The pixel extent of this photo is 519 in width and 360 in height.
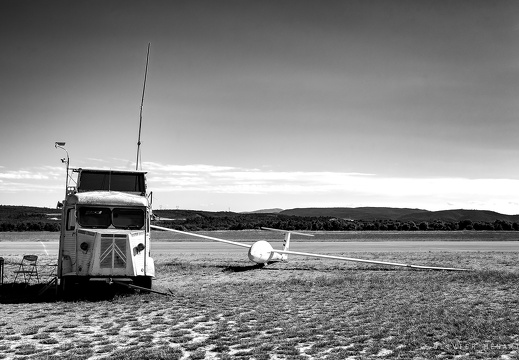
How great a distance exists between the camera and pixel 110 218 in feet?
56.2

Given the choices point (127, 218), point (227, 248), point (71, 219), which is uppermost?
point (127, 218)

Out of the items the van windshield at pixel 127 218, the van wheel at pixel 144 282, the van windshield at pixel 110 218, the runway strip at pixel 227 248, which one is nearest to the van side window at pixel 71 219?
the van windshield at pixel 110 218

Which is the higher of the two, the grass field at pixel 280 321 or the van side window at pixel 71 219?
the van side window at pixel 71 219

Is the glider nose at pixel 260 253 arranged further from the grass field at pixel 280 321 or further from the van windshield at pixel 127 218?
the van windshield at pixel 127 218

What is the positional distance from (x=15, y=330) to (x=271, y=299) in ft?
26.5

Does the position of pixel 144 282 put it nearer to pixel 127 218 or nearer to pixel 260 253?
pixel 127 218

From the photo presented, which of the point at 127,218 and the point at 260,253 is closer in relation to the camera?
the point at 127,218

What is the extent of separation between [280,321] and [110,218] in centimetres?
692

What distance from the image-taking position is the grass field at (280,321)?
33.8 ft

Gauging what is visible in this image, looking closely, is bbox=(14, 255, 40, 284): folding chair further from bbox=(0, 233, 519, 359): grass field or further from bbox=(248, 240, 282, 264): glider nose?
bbox=(248, 240, 282, 264): glider nose

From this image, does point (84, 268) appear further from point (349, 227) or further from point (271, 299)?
point (349, 227)

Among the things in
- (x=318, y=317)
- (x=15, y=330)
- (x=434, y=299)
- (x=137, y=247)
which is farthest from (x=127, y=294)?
(x=434, y=299)

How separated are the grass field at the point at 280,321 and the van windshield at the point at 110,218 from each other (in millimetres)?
2355

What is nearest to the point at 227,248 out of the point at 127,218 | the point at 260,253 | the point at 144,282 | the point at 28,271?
the point at 260,253
